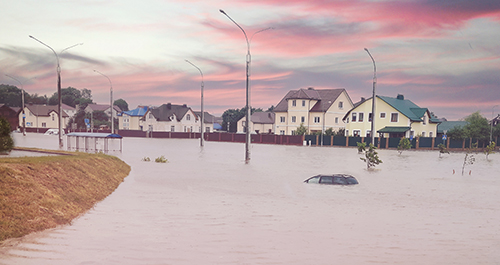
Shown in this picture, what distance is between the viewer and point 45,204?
991 centimetres

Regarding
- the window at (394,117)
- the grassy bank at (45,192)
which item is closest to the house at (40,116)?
the window at (394,117)

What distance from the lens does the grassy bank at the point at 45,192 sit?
8.64 metres

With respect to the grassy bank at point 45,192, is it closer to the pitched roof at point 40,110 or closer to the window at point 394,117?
the window at point 394,117

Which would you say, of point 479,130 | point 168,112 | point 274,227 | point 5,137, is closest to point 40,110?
point 168,112

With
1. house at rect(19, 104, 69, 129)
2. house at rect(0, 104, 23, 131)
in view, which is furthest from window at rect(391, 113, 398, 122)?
house at rect(19, 104, 69, 129)

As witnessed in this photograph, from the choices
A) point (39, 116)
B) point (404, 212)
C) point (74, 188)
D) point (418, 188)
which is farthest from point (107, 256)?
point (39, 116)

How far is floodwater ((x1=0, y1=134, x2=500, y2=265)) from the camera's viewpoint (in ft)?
24.6

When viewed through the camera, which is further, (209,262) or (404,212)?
(404,212)

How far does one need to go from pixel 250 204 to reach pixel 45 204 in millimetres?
6451

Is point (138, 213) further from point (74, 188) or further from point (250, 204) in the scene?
point (250, 204)

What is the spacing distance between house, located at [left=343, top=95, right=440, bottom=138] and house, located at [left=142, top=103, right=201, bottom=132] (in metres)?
45.1

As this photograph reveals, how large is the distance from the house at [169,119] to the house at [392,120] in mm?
45073

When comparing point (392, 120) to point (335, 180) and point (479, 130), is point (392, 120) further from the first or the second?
point (335, 180)

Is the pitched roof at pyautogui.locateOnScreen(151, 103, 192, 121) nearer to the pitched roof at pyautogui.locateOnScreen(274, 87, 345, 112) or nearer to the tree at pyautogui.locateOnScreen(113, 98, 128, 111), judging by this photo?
the pitched roof at pyautogui.locateOnScreen(274, 87, 345, 112)
